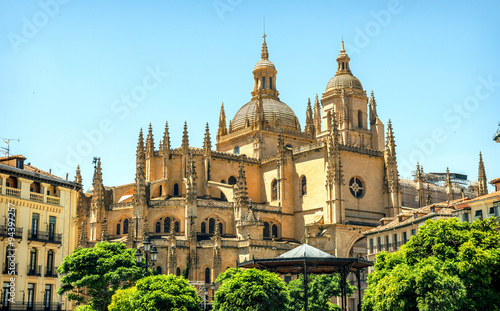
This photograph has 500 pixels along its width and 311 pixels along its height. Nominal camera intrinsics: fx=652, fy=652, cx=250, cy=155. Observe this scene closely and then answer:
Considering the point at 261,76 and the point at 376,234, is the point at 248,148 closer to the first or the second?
the point at 261,76

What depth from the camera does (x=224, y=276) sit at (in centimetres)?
4938

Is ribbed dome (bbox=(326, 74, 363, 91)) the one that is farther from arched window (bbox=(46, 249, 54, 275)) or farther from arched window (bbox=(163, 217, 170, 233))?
arched window (bbox=(46, 249, 54, 275))

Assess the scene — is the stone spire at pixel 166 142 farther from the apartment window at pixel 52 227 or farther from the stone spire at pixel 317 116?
the apartment window at pixel 52 227

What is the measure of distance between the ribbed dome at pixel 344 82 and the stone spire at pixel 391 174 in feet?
34.6

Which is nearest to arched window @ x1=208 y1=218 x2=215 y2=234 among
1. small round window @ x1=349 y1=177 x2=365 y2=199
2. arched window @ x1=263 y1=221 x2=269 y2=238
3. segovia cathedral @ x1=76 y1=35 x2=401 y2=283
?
segovia cathedral @ x1=76 y1=35 x2=401 y2=283

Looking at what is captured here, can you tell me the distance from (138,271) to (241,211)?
22113 millimetres

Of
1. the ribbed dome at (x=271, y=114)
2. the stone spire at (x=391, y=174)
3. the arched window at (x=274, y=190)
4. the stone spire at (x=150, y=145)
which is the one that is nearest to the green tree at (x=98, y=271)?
the stone spire at (x=150, y=145)

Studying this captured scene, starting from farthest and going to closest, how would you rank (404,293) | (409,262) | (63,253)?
(63,253) < (409,262) < (404,293)

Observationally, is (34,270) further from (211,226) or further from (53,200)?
(211,226)

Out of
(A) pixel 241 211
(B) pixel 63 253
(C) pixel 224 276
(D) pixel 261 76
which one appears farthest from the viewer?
Answer: (D) pixel 261 76

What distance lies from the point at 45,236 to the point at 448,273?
26.3 metres

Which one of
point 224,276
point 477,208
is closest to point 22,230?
point 224,276

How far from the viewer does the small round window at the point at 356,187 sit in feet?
237

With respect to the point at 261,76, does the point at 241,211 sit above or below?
below
